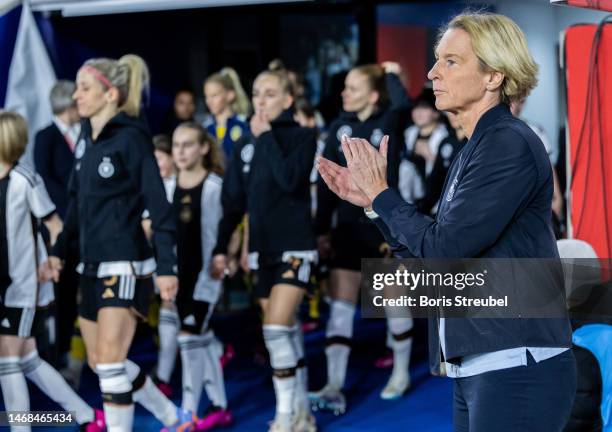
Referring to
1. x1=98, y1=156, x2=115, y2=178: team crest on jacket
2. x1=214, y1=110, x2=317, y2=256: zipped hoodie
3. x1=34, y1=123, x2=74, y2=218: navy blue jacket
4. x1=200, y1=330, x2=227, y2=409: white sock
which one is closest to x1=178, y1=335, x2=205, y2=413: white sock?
x1=200, y1=330, x2=227, y2=409: white sock

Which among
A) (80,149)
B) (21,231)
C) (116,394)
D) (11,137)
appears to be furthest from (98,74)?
(116,394)

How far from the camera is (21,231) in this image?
4180mm

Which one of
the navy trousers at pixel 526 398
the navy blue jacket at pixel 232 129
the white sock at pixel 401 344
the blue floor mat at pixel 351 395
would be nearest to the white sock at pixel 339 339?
the blue floor mat at pixel 351 395

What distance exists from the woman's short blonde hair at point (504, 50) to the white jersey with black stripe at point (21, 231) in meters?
2.58

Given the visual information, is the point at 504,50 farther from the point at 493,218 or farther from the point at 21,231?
the point at 21,231

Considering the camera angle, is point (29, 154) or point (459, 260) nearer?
point (459, 260)

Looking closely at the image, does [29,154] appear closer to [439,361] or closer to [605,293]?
[605,293]

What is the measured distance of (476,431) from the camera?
2143 mm

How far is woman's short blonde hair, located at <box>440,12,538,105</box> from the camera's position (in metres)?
2.14

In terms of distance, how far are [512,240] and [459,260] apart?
13 centimetres

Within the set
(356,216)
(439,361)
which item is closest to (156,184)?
(356,216)

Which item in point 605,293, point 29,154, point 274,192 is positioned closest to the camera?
point 605,293

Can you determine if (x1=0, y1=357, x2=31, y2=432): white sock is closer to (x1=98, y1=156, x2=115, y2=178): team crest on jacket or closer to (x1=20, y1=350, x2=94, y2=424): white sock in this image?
(x1=20, y1=350, x2=94, y2=424): white sock

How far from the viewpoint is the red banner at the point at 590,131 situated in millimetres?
4121
